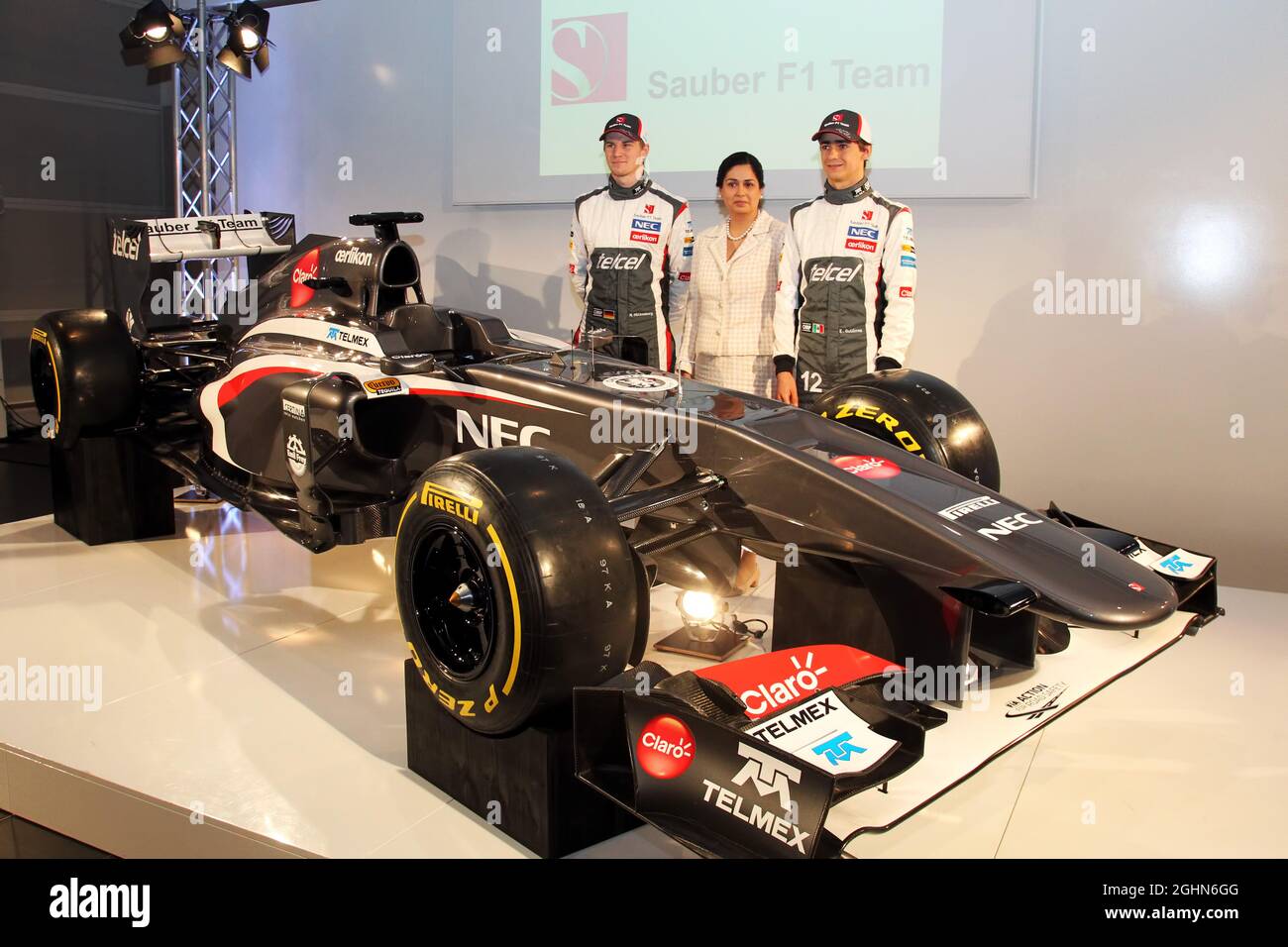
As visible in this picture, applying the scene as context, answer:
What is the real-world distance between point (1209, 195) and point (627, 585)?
4.00m

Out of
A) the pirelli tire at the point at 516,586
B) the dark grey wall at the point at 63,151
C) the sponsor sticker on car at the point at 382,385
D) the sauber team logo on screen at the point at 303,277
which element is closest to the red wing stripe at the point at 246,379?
the sauber team logo on screen at the point at 303,277

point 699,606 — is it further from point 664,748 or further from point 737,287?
point 737,287

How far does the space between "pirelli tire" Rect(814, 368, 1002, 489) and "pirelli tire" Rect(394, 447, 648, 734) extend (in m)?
1.35

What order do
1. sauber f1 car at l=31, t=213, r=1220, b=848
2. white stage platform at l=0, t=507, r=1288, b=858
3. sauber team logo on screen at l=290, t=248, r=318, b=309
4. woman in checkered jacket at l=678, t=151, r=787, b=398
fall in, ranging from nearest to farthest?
sauber f1 car at l=31, t=213, r=1220, b=848
white stage platform at l=0, t=507, r=1288, b=858
sauber team logo on screen at l=290, t=248, r=318, b=309
woman in checkered jacket at l=678, t=151, r=787, b=398

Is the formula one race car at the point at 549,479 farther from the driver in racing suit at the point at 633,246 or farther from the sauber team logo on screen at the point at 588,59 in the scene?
the sauber team logo on screen at the point at 588,59

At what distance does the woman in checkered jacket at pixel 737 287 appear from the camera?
5004mm

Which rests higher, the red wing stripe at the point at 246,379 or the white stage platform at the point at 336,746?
the red wing stripe at the point at 246,379

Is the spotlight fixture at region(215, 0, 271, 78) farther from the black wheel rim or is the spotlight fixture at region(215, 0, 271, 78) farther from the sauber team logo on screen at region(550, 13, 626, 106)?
the black wheel rim

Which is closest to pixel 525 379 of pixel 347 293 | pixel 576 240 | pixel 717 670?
pixel 347 293

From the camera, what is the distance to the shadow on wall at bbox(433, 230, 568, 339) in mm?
7059

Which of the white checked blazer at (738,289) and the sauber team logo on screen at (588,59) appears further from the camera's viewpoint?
the sauber team logo on screen at (588,59)

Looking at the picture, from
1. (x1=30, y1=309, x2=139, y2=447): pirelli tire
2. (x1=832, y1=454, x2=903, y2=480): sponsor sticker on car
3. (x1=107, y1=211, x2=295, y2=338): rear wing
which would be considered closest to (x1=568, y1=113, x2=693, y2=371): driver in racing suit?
(x1=107, y1=211, x2=295, y2=338): rear wing

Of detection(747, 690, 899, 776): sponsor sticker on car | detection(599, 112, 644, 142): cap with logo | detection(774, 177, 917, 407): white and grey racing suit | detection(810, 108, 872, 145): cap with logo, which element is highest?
detection(599, 112, 644, 142): cap with logo

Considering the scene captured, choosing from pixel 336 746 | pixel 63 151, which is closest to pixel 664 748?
pixel 336 746
